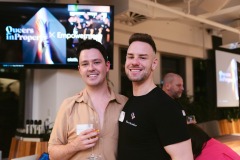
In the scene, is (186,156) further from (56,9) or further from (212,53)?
(212,53)

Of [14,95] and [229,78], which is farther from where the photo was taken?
[229,78]

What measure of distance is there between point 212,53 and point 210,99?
123 cm

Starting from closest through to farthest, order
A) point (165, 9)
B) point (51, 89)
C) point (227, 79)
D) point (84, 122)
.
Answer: point (84, 122) < point (51, 89) < point (165, 9) < point (227, 79)

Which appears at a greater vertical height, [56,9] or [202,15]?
[202,15]

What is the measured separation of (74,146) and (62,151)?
A: 102 mm

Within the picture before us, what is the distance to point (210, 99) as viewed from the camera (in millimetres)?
6754

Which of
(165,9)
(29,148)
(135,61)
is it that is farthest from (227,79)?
(135,61)

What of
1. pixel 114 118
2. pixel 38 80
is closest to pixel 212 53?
pixel 38 80

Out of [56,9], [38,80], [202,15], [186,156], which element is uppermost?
[202,15]

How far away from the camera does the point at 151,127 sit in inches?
51.1

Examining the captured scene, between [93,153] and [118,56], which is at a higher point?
[118,56]

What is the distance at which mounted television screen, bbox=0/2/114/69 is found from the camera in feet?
10.5

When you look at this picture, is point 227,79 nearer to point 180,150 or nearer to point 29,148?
point 29,148

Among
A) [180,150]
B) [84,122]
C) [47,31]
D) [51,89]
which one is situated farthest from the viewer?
[51,89]
